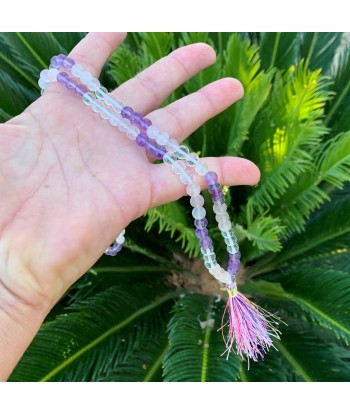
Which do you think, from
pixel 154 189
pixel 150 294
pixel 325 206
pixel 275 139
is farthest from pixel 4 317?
pixel 325 206

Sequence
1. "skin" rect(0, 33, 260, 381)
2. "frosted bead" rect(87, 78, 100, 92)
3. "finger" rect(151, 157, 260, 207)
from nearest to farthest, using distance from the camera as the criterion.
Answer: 1. "skin" rect(0, 33, 260, 381)
2. "finger" rect(151, 157, 260, 207)
3. "frosted bead" rect(87, 78, 100, 92)

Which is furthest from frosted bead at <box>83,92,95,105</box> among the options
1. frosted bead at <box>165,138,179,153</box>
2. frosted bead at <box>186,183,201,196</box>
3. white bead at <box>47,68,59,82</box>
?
frosted bead at <box>186,183,201,196</box>

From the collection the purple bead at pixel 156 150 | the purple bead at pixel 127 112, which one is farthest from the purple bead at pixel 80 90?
the purple bead at pixel 156 150

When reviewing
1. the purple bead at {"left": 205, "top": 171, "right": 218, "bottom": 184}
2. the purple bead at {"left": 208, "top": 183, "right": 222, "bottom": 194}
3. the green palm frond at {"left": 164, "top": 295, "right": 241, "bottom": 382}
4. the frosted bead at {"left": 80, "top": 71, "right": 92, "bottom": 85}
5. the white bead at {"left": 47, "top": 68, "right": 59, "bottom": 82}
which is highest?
the white bead at {"left": 47, "top": 68, "right": 59, "bottom": 82}

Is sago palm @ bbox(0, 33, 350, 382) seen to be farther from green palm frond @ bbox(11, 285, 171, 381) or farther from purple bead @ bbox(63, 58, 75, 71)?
purple bead @ bbox(63, 58, 75, 71)

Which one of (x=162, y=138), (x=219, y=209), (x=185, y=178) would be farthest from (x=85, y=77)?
(x=219, y=209)

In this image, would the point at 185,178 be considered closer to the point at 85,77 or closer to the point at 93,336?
the point at 85,77
